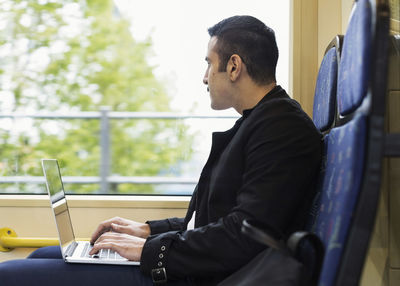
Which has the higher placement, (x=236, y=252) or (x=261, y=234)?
(x=261, y=234)

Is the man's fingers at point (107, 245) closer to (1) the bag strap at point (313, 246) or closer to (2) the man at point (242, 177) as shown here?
(2) the man at point (242, 177)

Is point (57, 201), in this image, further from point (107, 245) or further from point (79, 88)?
point (79, 88)

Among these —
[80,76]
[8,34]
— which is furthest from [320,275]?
[8,34]

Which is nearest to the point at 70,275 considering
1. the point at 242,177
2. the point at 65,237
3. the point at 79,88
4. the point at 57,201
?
the point at 65,237

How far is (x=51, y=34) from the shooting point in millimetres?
2316

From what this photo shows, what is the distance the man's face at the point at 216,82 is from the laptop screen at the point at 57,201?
593mm

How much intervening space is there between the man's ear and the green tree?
0.86 m

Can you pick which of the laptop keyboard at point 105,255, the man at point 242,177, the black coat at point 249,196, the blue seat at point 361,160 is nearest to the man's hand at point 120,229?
the laptop keyboard at point 105,255

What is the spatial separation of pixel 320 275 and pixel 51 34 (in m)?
1.90

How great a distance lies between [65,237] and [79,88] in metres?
1.02

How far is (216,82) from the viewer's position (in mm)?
1489

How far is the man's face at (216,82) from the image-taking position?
58.0 inches

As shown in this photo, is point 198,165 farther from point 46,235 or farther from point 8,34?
point 8,34

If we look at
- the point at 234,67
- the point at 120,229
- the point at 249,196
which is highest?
the point at 234,67
